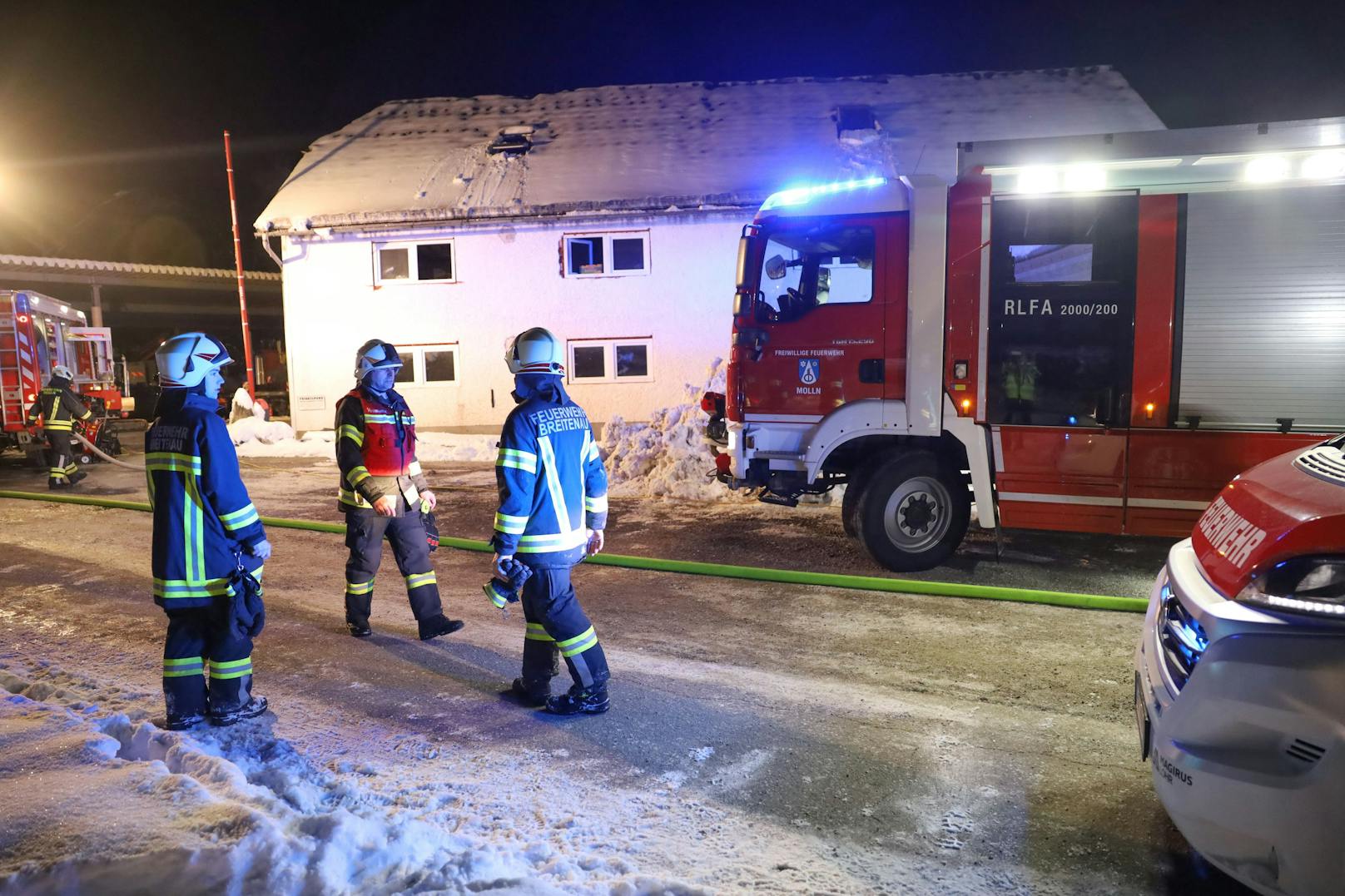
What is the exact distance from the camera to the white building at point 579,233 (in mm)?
16375

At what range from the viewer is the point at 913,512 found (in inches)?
271

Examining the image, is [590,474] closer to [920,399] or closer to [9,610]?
[920,399]

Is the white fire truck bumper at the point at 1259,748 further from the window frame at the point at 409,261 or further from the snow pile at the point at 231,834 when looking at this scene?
the window frame at the point at 409,261

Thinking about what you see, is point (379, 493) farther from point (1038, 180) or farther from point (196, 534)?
point (1038, 180)

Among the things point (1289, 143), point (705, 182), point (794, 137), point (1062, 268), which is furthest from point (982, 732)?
point (794, 137)

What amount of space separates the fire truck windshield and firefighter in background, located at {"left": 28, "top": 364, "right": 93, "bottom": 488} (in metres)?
10.7

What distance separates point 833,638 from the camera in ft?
17.7

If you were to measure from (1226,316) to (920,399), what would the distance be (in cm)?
216

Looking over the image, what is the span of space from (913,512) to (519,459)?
395 cm

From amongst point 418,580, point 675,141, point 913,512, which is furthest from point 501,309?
point 418,580

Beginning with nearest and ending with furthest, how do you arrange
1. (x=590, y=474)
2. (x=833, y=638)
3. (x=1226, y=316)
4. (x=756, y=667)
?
(x=590, y=474), (x=756, y=667), (x=833, y=638), (x=1226, y=316)

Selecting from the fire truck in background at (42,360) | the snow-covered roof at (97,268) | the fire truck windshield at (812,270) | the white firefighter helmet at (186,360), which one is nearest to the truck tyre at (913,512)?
the fire truck windshield at (812,270)

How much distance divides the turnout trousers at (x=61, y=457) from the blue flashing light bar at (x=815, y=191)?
35.8ft

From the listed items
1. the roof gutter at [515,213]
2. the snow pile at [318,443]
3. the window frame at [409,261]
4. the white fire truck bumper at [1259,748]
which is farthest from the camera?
the window frame at [409,261]
